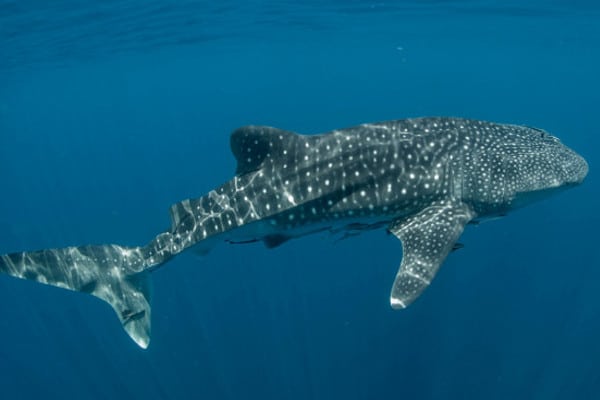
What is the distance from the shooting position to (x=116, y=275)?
336 inches

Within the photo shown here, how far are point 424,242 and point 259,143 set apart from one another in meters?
2.73

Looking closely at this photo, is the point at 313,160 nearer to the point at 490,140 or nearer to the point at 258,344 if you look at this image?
the point at 490,140

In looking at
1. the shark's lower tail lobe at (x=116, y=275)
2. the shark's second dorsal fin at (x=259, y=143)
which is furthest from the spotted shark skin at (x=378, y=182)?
the shark's lower tail lobe at (x=116, y=275)

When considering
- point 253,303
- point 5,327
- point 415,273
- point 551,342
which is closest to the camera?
point 415,273

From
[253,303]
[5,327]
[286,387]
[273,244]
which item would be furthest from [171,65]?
[273,244]

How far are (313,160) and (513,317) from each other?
1190 centimetres

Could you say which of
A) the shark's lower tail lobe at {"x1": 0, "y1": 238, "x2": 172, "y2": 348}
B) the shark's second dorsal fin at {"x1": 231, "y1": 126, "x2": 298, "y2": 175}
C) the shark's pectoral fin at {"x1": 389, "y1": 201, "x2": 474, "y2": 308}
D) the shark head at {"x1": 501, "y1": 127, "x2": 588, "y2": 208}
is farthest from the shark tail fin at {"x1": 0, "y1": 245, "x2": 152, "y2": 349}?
the shark head at {"x1": 501, "y1": 127, "x2": 588, "y2": 208}

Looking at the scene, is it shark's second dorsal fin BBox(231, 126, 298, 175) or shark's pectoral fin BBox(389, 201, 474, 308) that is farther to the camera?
shark's second dorsal fin BBox(231, 126, 298, 175)

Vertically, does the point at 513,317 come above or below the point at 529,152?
below

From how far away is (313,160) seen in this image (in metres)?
7.31

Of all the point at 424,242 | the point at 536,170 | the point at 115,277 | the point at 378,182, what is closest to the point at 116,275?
the point at 115,277

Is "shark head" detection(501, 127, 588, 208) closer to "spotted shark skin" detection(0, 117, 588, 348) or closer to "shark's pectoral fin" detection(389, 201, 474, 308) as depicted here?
"spotted shark skin" detection(0, 117, 588, 348)

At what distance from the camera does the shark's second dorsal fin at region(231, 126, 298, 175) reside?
7.29 meters

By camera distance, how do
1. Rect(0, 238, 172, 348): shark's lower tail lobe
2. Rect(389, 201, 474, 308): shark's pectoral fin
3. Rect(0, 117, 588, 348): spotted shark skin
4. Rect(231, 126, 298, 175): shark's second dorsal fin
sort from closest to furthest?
1. Rect(389, 201, 474, 308): shark's pectoral fin
2. Rect(0, 117, 588, 348): spotted shark skin
3. Rect(231, 126, 298, 175): shark's second dorsal fin
4. Rect(0, 238, 172, 348): shark's lower tail lobe
